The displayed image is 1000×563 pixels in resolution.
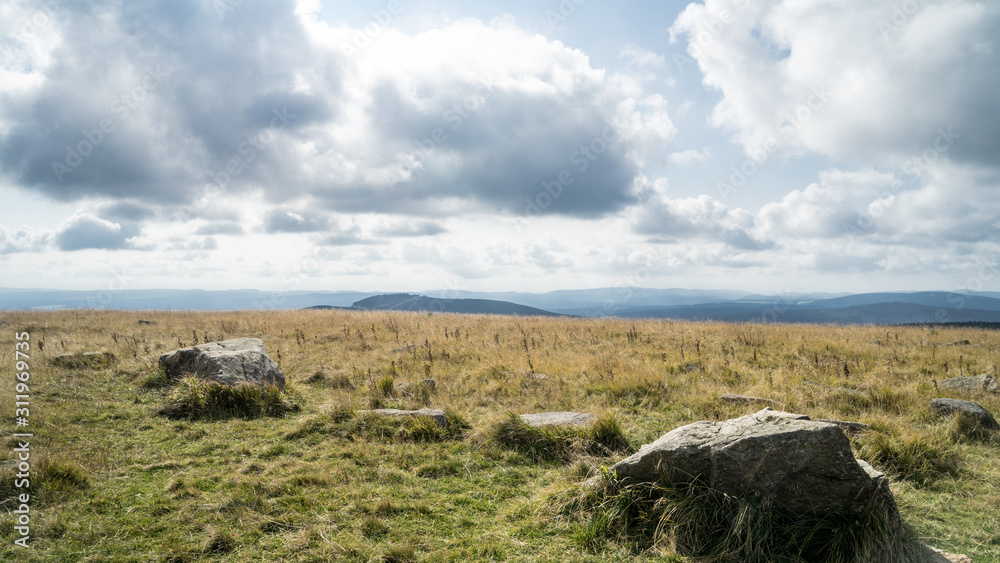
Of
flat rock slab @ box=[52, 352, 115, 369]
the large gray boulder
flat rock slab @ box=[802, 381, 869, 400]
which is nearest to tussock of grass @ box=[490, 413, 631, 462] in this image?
the large gray boulder

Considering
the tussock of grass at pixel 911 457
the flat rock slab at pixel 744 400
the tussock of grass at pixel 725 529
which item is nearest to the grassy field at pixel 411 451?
the tussock of grass at pixel 911 457

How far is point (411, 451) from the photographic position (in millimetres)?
7605

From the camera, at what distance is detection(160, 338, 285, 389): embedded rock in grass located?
10258 mm

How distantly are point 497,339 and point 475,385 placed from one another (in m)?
6.52

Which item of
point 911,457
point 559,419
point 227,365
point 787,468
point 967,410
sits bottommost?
point 911,457

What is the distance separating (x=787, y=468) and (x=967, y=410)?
708 cm

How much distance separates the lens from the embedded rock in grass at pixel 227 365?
10258 millimetres

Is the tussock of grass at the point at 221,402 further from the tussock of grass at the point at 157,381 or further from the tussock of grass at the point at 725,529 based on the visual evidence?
the tussock of grass at the point at 725,529

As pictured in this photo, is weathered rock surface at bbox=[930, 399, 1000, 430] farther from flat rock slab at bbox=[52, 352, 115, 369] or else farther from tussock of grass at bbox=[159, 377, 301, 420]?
flat rock slab at bbox=[52, 352, 115, 369]

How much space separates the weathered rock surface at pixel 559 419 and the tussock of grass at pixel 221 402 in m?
5.36

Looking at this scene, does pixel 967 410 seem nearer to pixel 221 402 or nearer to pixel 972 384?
pixel 972 384

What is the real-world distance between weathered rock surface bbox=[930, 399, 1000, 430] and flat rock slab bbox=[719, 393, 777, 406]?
10.5 ft

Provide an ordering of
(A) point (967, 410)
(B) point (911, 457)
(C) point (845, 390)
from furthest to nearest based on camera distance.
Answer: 1. (C) point (845, 390)
2. (A) point (967, 410)
3. (B) point (911, 457)

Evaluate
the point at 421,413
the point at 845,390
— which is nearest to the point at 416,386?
the point at 421,413
